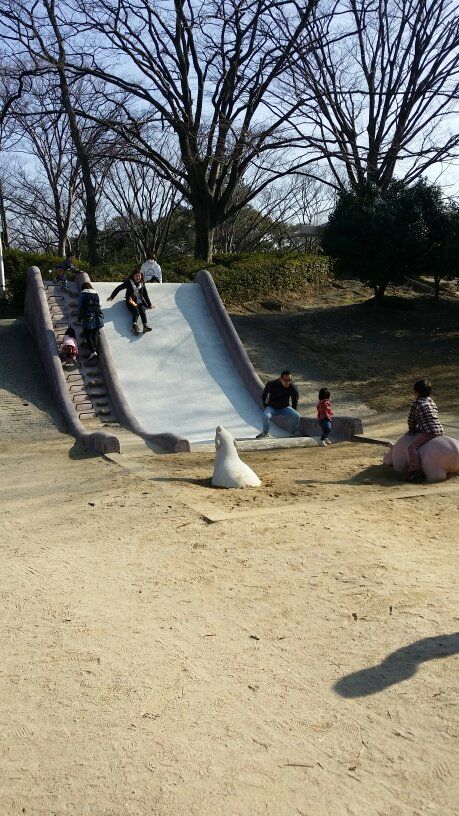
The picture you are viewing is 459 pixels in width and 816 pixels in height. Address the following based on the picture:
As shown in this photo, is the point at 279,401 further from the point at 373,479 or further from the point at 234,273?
the point at 234,273

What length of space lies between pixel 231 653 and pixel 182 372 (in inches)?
430

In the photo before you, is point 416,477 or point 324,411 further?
point 324,411

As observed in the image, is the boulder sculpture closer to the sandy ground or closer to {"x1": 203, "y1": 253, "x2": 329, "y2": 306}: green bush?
the sandy ground

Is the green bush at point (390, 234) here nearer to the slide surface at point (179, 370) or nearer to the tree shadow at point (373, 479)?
the slide surface at point (179, 370)

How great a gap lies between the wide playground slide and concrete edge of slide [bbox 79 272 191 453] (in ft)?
0.05

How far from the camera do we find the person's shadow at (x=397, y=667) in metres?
4.00

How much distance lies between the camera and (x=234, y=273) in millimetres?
21125

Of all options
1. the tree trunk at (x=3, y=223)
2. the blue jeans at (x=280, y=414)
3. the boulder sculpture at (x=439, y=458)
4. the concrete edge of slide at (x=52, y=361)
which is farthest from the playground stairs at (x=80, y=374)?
the tree trunk at (x=3, y=223)

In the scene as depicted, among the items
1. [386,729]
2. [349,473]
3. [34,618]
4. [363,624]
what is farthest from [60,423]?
[386,729]

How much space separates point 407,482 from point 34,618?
15.9ft

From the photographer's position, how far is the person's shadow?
400 centimetres

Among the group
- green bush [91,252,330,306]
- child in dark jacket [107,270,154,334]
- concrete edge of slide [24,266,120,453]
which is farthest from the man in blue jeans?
green bush [91,252,330,306]

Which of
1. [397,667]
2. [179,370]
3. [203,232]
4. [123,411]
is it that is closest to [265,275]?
[203,232]

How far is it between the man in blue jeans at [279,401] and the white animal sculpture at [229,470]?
118 inches
